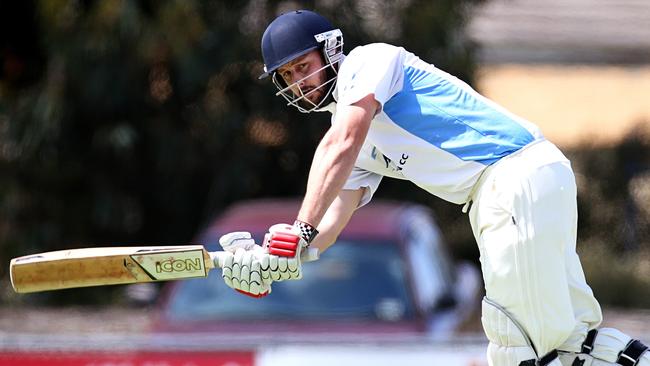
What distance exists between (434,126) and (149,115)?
706 centimetres

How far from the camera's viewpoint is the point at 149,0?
37.3ft

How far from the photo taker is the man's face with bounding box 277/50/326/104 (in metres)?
5.00

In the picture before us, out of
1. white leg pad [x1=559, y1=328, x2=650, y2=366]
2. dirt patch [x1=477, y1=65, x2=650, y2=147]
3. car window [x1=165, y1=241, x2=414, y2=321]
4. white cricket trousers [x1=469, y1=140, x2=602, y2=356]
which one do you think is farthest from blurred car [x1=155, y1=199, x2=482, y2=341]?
dirt patch [x1=477, y1=65, x2=650, y2=147]

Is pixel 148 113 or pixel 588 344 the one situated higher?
pixel 148 113

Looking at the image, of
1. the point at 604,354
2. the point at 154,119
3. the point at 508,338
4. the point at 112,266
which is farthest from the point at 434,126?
the point at 154,119

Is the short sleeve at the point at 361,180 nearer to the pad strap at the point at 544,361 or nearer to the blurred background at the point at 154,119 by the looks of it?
the pad strap at the point at 544,361

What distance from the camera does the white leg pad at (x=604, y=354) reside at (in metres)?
5.07

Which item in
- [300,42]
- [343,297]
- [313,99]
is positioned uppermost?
[300,42]

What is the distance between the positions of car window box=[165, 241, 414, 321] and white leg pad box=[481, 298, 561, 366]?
2864 millimetres

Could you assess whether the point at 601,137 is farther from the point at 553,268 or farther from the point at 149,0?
the point at 553,268

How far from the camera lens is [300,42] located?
4945 mm

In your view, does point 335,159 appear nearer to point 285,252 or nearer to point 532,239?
point 285,252

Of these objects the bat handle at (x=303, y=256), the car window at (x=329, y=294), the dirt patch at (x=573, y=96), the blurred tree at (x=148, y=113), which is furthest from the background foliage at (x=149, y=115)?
the bat handle at (x=303, y=256)

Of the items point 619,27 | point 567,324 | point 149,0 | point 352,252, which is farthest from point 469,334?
point 619,27
